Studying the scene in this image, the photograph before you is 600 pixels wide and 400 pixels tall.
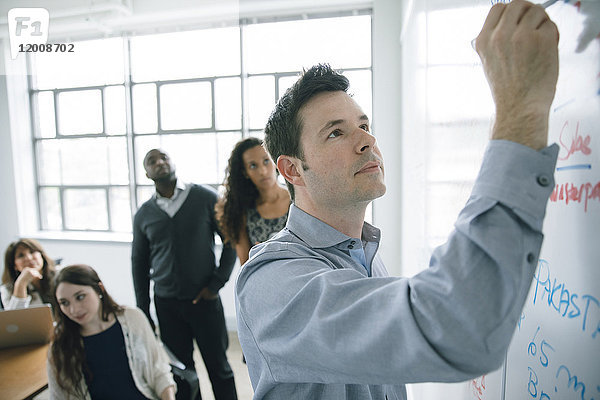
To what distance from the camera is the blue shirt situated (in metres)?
0.41

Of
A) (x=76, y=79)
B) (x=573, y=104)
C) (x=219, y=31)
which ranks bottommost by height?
(x=573, y=104)

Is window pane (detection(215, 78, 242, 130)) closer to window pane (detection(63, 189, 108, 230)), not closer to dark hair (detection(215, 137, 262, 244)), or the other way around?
window pane (detection(63, 189, 108, 230))

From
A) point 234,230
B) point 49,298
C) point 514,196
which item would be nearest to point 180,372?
point 234,230

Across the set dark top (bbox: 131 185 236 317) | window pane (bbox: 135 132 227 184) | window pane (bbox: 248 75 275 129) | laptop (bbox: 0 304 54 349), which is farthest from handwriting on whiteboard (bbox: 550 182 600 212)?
window pane (bbox: 135 132 227 184)

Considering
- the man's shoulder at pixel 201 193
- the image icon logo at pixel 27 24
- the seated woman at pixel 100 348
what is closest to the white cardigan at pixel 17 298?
the seated woman at pixel 100 348

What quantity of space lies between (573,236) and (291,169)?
586 mm

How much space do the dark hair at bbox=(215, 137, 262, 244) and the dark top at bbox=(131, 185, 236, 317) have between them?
27cm

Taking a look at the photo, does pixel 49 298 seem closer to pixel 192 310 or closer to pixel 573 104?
pixel 192 310

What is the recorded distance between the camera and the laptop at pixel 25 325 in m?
2.06

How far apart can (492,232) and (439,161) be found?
39.9 inches

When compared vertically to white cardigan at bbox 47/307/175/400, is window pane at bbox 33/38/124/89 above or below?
above

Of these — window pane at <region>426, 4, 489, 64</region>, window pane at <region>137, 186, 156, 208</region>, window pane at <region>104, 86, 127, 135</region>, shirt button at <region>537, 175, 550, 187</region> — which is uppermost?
window pane at <region>104, 86, 127, 135</region>

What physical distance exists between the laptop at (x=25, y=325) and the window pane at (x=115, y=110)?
10.2 feet

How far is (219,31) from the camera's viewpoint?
4.22 metres
